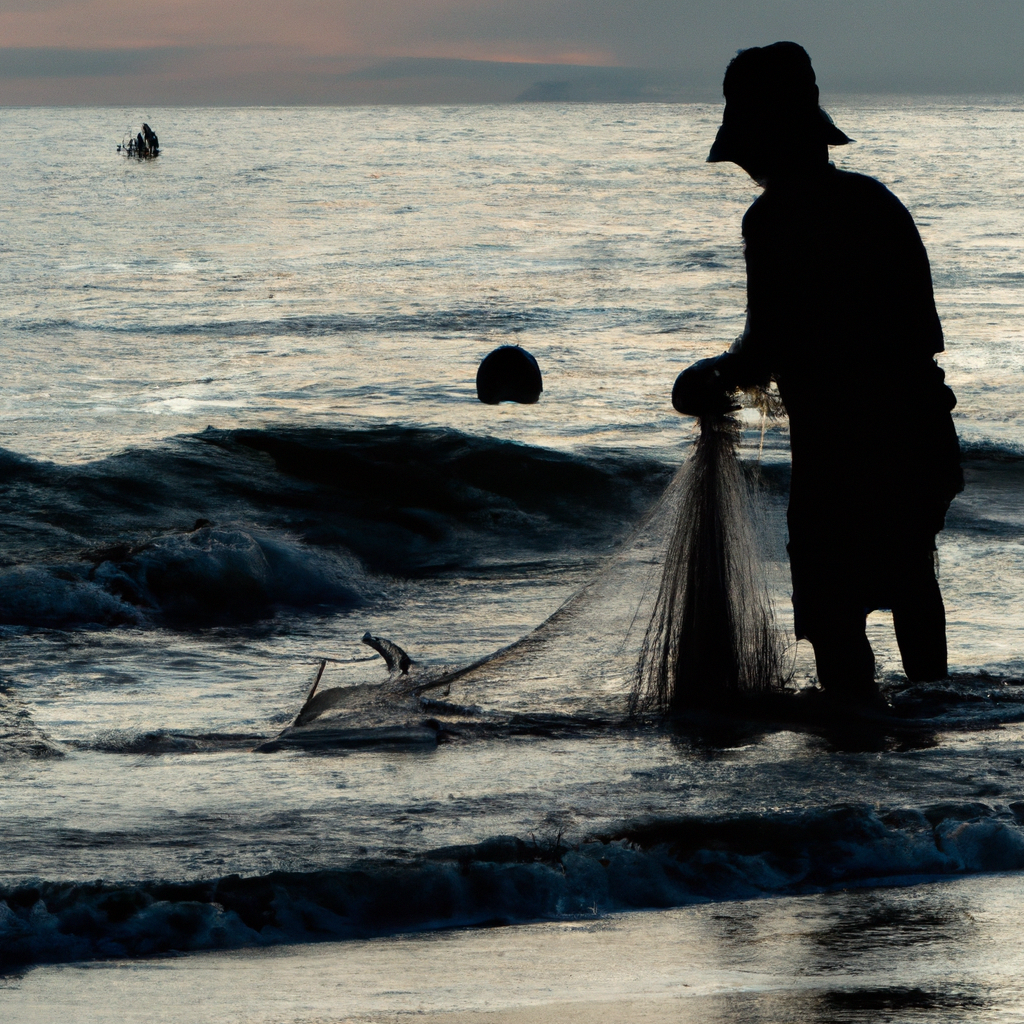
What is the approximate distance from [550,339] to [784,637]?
11.4m

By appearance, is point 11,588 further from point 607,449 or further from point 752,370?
point 607,449

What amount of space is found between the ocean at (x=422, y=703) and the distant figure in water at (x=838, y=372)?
0.14 meters

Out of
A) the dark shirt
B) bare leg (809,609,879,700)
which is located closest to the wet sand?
bare leg (809,609,879,700)

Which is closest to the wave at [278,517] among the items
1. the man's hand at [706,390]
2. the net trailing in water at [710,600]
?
the net trailing in water at [710,600]

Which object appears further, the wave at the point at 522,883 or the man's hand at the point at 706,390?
the man's hand at the point at 706,390

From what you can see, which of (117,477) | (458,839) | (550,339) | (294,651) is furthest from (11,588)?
(550,339)

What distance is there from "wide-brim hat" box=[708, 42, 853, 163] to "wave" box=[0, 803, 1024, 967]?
1.88 meters

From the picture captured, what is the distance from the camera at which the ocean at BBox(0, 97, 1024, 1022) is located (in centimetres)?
259

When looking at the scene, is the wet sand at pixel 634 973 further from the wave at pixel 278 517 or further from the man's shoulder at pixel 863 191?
the wave at pixel 278 517

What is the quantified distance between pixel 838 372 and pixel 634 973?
2.12 metres

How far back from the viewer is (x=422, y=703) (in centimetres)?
413

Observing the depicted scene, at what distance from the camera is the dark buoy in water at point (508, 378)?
A: 11.6 metres

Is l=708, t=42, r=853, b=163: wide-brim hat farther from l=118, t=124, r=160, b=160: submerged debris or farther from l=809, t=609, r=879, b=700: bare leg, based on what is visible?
l=118, t=124, r=160, b=160: submerged debris

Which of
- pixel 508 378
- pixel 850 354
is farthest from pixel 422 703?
pixel 508 378
